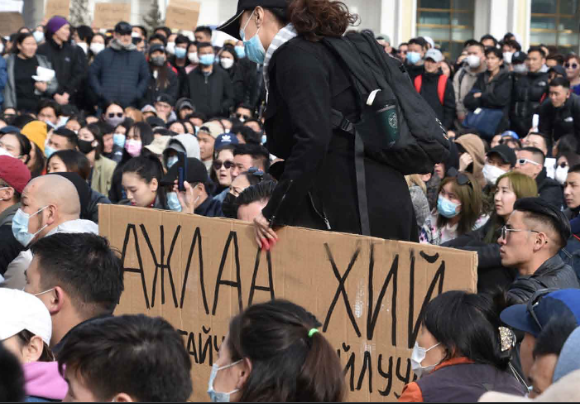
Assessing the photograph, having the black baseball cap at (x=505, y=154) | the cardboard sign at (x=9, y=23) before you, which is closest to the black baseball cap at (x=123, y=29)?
the cardboard sign at (x=9, y=23)

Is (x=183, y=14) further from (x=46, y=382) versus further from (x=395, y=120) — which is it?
(x=46, y=382)

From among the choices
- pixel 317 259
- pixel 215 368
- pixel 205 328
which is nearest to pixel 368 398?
pixel 317 259

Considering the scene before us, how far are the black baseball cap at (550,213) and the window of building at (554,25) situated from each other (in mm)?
25040

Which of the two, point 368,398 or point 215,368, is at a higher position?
point 215,368

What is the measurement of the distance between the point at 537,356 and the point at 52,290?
1.86 m

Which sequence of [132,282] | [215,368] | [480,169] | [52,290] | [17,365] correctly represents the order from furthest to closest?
[480,169]
[132,282]
[52,290]
[215,368]
[17,365]

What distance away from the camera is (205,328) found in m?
4.40

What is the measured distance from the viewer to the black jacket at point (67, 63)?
14.8 meters

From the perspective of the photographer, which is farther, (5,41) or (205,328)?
(5,41)

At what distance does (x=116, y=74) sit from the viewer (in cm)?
1459

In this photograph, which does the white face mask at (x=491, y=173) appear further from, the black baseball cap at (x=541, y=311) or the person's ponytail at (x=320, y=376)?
the person's ponytail at (x=320, y=376)

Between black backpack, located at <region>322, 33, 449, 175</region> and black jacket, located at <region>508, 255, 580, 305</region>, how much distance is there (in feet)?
3.38

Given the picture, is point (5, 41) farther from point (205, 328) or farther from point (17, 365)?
point (17, 365)

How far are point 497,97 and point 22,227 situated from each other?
967 centimetres
